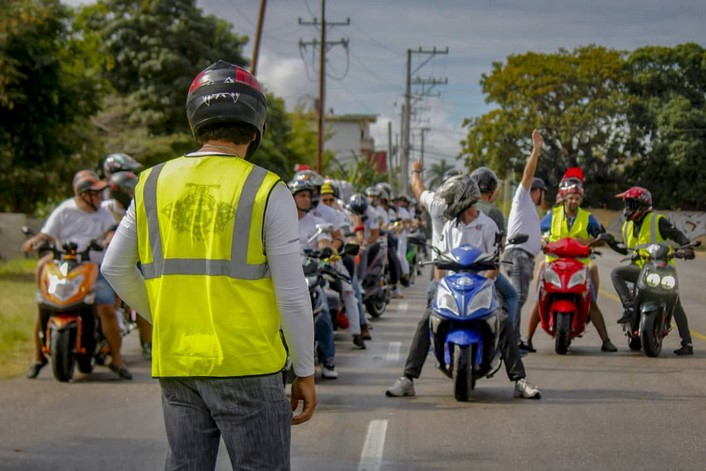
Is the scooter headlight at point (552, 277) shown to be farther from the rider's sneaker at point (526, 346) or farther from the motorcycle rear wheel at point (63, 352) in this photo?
the motorcycle rear wheel at point (63, 352)

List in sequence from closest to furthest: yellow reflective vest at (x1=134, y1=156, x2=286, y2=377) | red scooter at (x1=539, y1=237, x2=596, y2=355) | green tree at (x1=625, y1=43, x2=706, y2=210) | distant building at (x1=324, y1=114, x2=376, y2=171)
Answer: yellow reflective vest at (x1=134, y1=156, x2=286, y2=377), red scooter at (x1=539, y1=237, x2=596, y2=355), green tree at (x1=625, y1=43, x2=706, y2=210), distant building at (x1=324, y1=114, x2=376, y2=171)

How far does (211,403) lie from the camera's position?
11.5 feet

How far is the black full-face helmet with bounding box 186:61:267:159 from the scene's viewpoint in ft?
12.1

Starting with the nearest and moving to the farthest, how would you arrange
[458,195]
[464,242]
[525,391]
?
[458,195] → [464,242] → [525,391]

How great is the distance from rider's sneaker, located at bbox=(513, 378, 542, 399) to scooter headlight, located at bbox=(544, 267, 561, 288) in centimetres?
263

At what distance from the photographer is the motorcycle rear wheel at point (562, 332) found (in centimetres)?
1159

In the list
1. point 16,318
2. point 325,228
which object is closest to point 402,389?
point 325,228

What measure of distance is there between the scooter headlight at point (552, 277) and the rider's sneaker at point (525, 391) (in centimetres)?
263

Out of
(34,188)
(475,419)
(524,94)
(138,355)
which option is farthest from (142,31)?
(475,419)

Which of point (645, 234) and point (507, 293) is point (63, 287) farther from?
point (645, 234)

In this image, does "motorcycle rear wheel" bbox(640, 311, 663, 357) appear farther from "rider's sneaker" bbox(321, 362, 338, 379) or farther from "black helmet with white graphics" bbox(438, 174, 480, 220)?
"black helmet with white graphics" bbox(438, 174, 480, 220)

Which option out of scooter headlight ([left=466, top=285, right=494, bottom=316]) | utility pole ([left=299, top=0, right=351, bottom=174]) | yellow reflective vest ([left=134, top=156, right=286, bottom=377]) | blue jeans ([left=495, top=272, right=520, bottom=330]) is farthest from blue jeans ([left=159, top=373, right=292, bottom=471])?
utility pole ([left=299, top=0, right=351, bottom=174])

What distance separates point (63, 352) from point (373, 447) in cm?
354

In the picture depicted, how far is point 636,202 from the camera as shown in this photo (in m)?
11.9
